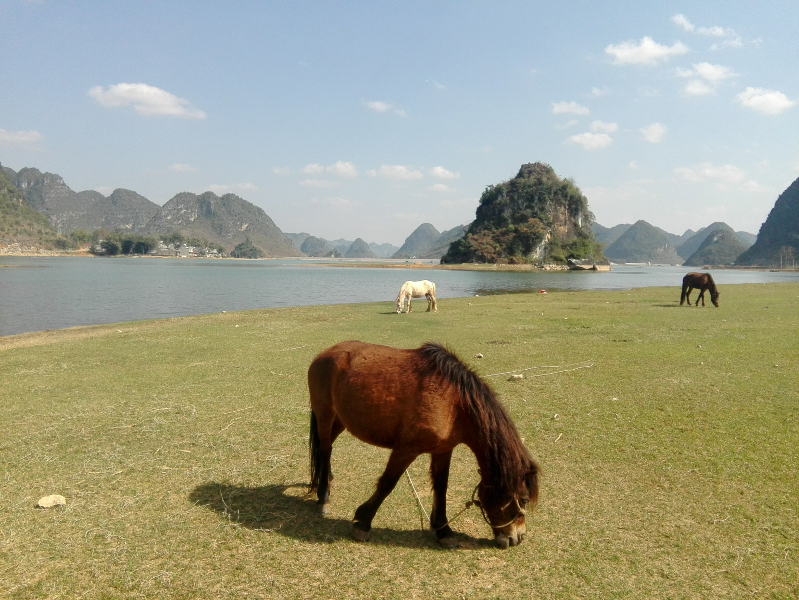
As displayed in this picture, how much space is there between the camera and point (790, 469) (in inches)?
→ 208

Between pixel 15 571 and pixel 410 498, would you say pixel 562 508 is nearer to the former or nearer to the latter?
pixel 410 498

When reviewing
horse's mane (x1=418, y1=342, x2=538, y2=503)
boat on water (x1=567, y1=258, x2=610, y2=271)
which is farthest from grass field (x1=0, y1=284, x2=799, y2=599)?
boat on water (x1=567, y1=258, x2=610, y2=271)

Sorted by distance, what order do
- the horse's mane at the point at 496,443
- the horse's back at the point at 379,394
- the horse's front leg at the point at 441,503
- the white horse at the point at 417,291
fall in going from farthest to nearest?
the white horse at the point at 417,291
the horse's front leg at the point at 441,503
the horse's back at the point at 379,394
the horse's mane at the point at 496,443

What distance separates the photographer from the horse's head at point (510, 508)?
3.85 meters

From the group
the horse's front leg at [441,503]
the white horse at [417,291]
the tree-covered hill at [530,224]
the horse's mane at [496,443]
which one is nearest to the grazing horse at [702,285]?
the white horse at [417,291]

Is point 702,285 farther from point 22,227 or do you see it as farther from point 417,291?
point 22,227

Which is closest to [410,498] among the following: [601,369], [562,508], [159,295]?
[562,508]

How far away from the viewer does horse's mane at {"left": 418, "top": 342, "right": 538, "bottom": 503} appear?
3820mm

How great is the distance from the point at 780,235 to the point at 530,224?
105 metres

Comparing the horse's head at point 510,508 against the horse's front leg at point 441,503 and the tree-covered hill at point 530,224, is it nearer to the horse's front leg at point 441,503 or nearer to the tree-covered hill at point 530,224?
the horse's front leg at point 441,503

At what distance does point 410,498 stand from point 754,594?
284 centimetres

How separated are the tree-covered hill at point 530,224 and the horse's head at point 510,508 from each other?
125919 millimetres

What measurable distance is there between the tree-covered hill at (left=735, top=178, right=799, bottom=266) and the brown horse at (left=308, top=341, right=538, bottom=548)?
201054mm

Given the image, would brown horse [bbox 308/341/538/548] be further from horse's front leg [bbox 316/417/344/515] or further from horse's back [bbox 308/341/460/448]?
horse's front leg [bbox 316/417/344/515]
